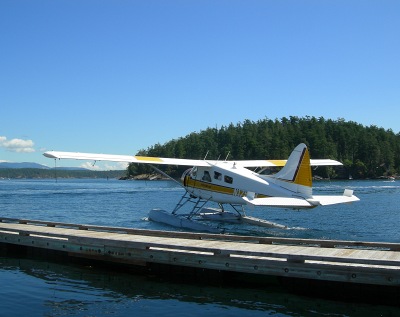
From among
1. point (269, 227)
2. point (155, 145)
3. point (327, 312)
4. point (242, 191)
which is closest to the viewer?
point (327, 312)

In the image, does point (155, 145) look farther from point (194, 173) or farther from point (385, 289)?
point (385, 289)

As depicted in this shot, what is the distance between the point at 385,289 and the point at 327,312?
3.89 feet

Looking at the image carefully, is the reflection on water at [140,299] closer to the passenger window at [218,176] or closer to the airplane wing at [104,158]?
the airplane wing at [104,158]

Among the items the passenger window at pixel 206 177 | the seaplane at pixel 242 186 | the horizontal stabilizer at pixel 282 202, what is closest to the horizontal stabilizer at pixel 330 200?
the seaplane at pixel 242 186

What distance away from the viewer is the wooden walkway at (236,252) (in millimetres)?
8718

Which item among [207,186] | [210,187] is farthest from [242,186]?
[207,186]

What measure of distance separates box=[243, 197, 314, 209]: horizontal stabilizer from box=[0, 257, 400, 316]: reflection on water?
5.62 metres

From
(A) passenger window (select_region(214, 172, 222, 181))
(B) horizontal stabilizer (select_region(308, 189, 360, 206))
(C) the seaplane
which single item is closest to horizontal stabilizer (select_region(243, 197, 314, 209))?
(C) the seaplane

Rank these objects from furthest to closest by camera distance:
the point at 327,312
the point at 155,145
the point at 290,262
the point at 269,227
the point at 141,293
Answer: the point at 155,145
the point at 269,227
the point at 141,293
the point at 290,262
the point at 327,312

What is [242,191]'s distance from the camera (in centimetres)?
1761

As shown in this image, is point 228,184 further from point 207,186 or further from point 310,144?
point 310,144

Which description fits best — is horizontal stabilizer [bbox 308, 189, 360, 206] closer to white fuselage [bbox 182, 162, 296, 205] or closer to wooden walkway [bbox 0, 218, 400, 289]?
white fuselage [bbox 182, 162, 296, 205]

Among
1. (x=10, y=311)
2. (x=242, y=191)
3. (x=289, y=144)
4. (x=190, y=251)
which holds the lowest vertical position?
(x=10, y=311)

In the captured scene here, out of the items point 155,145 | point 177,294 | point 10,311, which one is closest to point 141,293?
point 177,294
